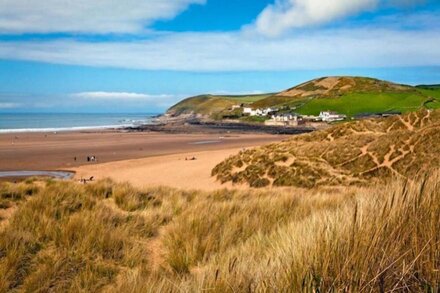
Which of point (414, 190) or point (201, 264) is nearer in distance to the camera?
point (414, 190)

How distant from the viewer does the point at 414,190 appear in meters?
3.22

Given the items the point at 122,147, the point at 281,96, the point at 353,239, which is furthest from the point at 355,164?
the point at 281,96

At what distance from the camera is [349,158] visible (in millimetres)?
15414

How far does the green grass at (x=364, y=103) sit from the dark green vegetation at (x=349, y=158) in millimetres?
75740

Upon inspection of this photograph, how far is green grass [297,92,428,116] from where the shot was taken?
94.1 metres

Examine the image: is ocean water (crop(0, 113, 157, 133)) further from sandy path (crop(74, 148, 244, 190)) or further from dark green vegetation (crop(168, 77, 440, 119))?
sandy path (crop(74, 148, 244, 190))

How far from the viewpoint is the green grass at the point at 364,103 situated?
309 feet

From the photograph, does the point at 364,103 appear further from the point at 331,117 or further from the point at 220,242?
the point at 220,242

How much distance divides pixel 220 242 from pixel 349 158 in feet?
37.0

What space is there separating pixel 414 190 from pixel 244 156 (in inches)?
608

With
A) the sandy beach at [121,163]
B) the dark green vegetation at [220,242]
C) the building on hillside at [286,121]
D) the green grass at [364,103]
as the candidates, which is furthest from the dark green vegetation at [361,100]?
the dark green vegetation at [220,242]

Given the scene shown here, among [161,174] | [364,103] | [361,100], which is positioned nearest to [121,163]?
[161,174]

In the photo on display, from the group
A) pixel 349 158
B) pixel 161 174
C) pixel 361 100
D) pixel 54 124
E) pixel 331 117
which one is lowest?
pixel 161 174

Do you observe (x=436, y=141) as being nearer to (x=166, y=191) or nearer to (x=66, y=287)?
(x=166, y=191)
